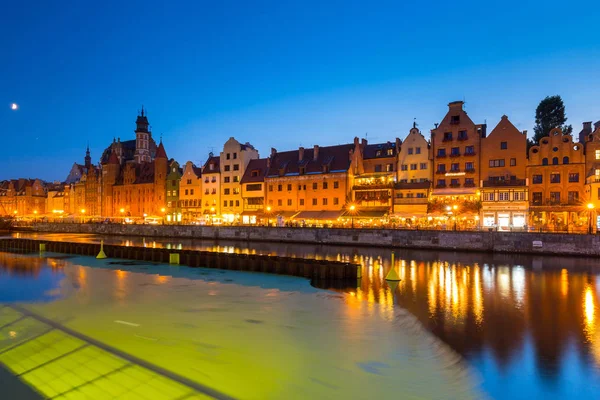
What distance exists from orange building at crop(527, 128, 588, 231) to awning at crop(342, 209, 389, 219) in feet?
61.5

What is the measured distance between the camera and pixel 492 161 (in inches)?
2130

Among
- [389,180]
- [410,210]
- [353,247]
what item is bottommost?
[353,247]

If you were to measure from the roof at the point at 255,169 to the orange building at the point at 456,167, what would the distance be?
30.2 m

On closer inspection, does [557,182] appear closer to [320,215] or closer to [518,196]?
[518,196]

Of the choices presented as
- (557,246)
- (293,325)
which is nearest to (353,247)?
(557,246)

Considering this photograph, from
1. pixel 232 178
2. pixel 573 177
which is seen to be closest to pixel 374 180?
pixel 573 177

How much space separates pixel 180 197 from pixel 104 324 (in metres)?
71.1

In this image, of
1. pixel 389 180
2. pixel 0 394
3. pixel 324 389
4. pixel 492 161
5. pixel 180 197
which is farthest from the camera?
pixel 180 197

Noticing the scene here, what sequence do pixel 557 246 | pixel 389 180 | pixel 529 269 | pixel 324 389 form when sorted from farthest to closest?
pixel 389 180, pixel 557 246, pixel 529 269, pixel 324 389

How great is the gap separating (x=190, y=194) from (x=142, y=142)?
4511cm

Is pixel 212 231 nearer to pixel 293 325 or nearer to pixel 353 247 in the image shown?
pixel 353 247

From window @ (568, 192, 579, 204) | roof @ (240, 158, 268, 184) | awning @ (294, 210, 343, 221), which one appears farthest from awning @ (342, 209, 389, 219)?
window @ (568, 192, 579, 204)

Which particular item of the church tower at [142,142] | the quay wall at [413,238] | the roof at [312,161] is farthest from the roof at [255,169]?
the church tower at [142,142]

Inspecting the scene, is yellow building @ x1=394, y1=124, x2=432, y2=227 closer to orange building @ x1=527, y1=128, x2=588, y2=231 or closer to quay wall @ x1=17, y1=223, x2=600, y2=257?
quay wall @ x1=17, y1=223, x2=600, y2=257
